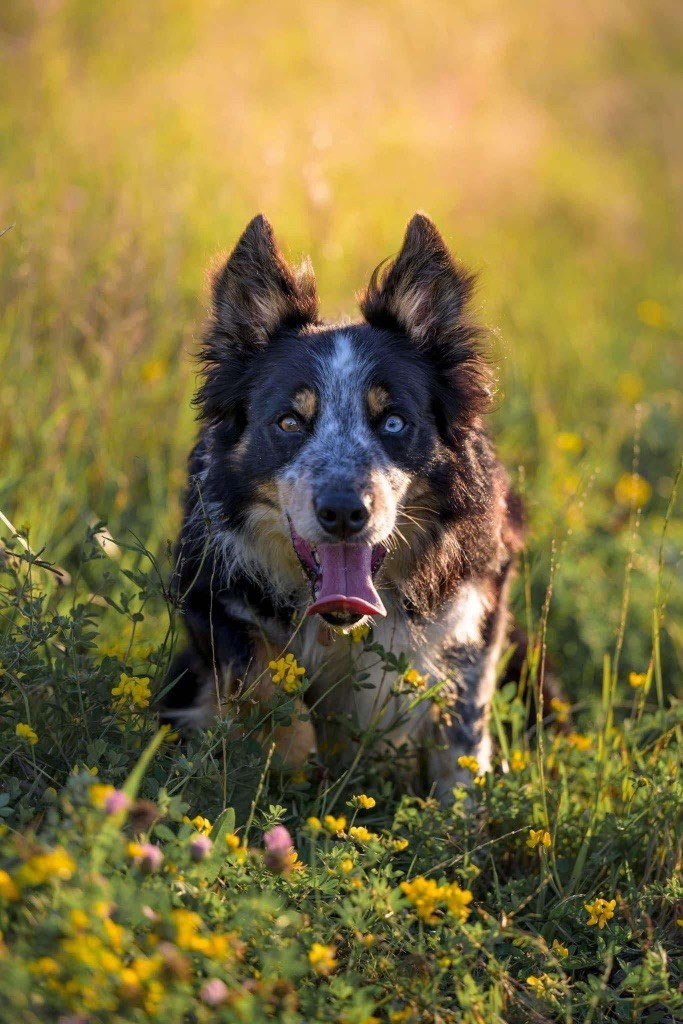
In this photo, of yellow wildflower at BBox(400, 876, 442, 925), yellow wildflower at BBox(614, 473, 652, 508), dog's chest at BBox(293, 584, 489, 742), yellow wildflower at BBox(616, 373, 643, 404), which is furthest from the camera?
yellow wildflower at BBox(616, 373, 643, 404)

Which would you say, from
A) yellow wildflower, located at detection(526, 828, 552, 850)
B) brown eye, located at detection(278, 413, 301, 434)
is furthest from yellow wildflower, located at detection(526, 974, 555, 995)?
brown eye, located at detection(278, 413, 301, 434)

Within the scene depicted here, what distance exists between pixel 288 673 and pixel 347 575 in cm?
37

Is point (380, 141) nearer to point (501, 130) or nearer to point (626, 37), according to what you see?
point (501, 130)

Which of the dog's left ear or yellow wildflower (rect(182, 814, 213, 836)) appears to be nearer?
yellow wildflower (rect(182, 814, 213, 836))

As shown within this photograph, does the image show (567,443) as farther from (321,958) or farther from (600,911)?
(321,958)

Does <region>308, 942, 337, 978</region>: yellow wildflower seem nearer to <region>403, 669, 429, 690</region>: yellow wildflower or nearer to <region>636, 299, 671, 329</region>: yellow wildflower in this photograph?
<region>403, 669, 429, 690</region>: yellow wildflower

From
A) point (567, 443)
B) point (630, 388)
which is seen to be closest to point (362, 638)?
point (567, 443)

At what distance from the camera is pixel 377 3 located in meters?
11.5

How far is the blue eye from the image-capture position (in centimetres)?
323

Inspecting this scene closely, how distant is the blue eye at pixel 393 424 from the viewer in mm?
3230

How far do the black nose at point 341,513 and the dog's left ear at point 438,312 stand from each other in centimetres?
63

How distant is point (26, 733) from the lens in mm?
2568

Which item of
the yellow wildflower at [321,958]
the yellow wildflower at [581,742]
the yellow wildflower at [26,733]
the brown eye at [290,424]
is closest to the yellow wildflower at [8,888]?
the yellow wildflower at [321,958]

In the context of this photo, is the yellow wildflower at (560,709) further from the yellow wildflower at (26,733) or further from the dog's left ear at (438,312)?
the yellow wildflower at (26,733)
